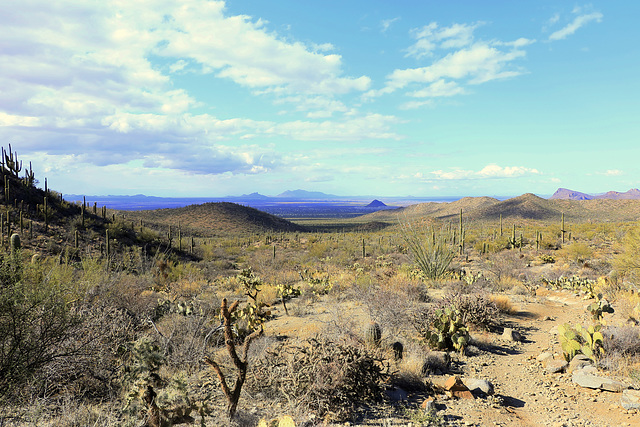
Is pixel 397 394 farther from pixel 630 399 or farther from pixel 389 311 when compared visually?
pixel 630 399

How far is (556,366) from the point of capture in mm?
5875

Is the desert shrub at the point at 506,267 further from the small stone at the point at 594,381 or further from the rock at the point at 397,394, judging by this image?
the rock at the point at 397,394

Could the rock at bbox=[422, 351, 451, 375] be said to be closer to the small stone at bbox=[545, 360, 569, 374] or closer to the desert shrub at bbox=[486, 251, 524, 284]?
the small stone at bbox=[545, 360, 569, 374]

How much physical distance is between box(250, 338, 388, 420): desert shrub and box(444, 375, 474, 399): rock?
929 millimetres

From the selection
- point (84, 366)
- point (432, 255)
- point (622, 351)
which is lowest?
point (622, 351)

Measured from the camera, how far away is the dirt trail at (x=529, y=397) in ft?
14.5

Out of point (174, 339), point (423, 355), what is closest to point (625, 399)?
point (423, 355)

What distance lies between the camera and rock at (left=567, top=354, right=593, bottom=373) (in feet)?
19.0

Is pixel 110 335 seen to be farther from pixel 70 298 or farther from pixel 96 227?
pixel 96 227

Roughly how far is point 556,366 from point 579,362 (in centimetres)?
38

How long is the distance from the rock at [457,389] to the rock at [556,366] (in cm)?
196

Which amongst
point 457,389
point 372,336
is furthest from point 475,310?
point 457,389

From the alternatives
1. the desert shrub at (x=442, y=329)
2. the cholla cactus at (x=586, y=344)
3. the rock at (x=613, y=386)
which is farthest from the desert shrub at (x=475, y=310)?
the rock at (x=613, y=386)

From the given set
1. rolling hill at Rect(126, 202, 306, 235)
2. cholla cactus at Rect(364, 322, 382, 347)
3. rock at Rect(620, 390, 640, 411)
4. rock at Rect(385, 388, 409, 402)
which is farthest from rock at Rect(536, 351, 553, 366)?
rolling hill at Rect(126, 202, 306, 235)
